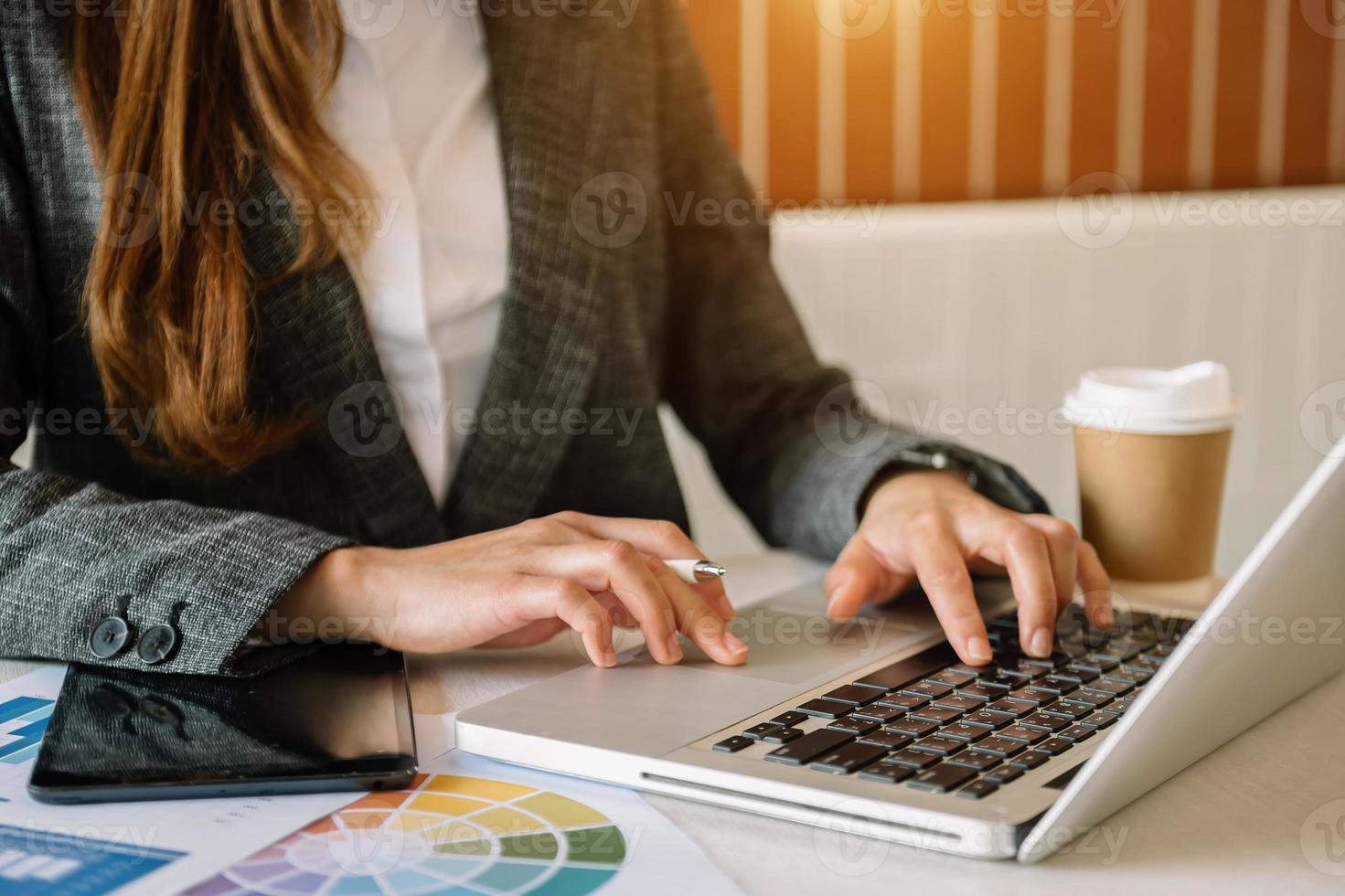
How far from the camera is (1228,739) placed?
1.91 ft

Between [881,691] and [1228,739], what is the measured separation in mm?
157

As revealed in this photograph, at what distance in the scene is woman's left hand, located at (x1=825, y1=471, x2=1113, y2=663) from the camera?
69 centimetres

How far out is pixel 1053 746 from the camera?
0.52 metres

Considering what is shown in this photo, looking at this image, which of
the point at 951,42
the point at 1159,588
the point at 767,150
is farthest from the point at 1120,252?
the point at 1159,588

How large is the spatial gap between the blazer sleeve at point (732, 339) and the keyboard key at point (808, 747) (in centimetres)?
46

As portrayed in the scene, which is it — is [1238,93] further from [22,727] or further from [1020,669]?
[22,727]

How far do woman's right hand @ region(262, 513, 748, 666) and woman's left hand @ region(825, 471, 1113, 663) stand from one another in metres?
0.11

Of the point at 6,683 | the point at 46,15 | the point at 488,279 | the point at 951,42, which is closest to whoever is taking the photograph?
the point at 6,683

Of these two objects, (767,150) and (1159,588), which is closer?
(1159,588)

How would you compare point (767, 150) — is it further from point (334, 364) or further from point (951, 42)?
point (334, 364)

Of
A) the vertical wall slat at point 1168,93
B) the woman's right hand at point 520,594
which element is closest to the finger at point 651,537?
the woman's right hand at point 520,594

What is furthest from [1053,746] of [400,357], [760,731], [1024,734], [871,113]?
[871,113]

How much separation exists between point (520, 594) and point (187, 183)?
364 mm

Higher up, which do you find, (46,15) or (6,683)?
(46,15)
